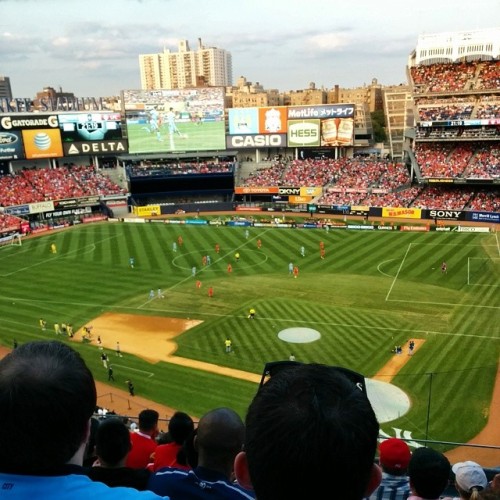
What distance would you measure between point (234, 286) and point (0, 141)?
49.5m

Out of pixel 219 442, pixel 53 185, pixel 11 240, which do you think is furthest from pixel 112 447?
pixel 53 185

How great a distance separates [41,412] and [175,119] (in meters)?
80.9

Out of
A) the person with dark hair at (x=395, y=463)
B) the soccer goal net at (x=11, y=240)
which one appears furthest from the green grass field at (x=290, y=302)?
the person with dark hair at (x=395, y=463)

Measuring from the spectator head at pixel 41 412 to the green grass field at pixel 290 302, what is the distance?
19.4 metres

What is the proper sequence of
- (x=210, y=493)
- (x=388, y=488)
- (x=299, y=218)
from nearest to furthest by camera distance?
(x=210, y=493) → (x=388, y=488) → (x=299, y=218)

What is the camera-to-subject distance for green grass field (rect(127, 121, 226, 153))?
3115 inches

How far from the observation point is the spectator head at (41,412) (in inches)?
107

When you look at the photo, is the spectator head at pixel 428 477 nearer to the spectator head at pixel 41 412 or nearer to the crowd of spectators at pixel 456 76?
the spectator head at pixel 41 412

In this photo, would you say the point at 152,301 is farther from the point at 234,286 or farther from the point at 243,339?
the point at 243,339

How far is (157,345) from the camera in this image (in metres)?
30.1

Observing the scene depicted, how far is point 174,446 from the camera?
6758 millimetres

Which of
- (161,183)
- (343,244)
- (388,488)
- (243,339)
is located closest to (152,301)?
(243,339)

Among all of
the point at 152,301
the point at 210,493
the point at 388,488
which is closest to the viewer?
the point at 210,493

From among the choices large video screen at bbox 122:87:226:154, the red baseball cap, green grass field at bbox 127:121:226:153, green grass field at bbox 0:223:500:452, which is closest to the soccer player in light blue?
large video screen at bbox 122:87:226:154
